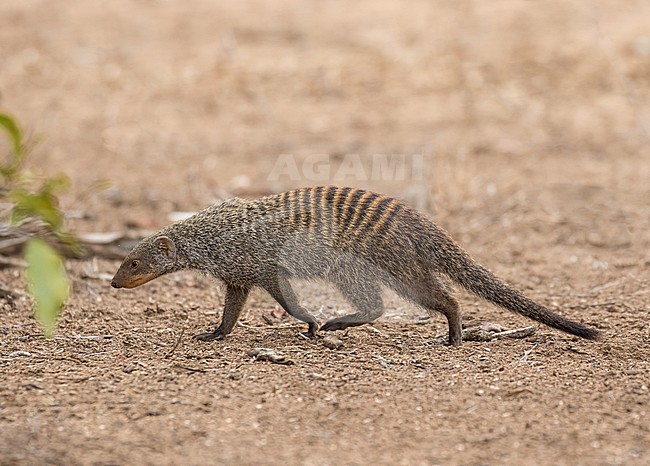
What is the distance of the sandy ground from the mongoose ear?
1.08 feet

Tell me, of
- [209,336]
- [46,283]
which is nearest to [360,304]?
[209,336]

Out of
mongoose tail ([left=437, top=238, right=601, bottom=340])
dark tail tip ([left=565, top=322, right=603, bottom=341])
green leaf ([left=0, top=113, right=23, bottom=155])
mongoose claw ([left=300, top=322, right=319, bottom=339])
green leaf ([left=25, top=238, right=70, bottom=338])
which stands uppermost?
green leaf ([left=0, top=113, right=23, bottom=155])

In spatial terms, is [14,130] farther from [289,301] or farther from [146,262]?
[289,301]

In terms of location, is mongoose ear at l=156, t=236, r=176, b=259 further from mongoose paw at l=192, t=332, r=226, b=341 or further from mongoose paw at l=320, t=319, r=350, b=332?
mongoose paw at l=320, t=319, r=350, b=332

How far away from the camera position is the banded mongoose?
4203 mm

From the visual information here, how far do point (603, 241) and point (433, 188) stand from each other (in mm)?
1456

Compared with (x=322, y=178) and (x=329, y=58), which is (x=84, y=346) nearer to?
(x=322, y=178)

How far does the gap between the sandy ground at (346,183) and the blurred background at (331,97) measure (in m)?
0.04

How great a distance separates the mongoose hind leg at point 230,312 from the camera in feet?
13.9

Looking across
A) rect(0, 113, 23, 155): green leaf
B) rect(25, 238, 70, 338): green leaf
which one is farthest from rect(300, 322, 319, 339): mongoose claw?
rect(25, 238, 70, 338): green leaf

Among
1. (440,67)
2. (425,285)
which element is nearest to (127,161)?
(440,67)

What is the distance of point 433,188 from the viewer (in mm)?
6945

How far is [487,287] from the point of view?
13.9ft

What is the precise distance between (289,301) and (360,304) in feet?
1.12
